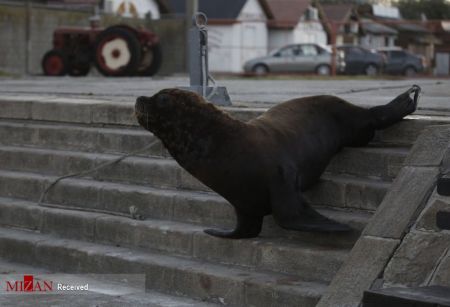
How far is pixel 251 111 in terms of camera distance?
6.44 metres

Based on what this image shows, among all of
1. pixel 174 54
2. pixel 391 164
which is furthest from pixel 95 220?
pixel 174 54

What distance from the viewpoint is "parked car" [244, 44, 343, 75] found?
111ft

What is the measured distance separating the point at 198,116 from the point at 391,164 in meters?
1.22

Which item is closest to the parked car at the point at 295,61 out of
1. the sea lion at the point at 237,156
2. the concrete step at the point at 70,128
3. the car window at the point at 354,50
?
the car window at the point at 354,50

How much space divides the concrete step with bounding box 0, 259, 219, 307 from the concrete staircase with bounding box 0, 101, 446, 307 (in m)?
0.06

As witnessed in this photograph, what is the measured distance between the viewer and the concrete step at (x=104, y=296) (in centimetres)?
524

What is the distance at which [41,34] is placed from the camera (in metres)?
25.9

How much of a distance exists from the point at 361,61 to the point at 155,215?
27.1 metres

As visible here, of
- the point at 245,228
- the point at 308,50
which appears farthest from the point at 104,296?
the point at 308,50

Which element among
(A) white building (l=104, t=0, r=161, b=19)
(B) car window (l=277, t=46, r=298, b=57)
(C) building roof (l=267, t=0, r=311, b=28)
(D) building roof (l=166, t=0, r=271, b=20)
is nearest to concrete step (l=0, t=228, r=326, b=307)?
(B) car window (l=277, t=46, r=298, b=57)

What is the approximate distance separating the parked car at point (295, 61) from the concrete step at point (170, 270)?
1093 inches

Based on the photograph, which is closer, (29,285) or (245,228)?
(245,228)

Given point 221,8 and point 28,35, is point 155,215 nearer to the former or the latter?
point 28,35

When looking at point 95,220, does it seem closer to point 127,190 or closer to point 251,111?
point 127,190
